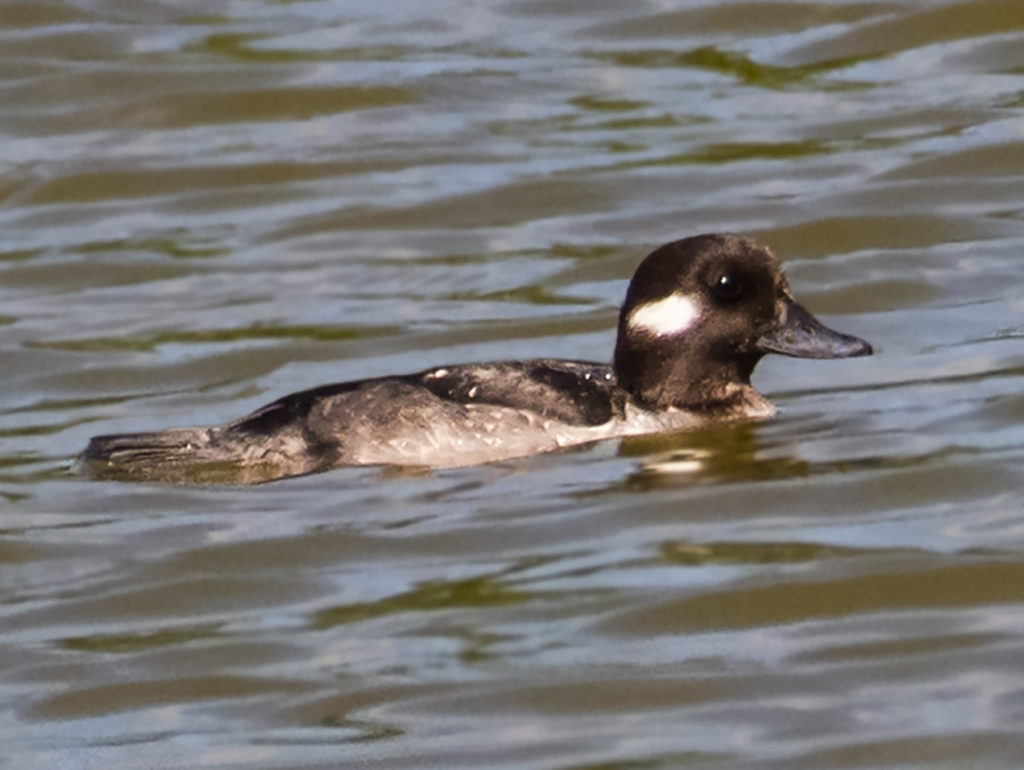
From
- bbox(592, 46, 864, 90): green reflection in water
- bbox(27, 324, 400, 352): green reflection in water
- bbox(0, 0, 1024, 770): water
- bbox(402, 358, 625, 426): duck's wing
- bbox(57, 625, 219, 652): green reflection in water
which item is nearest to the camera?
bbox(0, 0, 1024, 770): water

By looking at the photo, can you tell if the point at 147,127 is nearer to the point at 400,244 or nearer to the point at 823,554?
the point at 400,244

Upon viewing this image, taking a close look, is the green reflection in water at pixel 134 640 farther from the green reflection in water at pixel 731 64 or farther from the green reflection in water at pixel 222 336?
the green reflection in water at pixel 731 64

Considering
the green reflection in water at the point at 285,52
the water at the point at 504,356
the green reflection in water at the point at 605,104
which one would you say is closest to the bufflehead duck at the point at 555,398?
the water at the point at 504,356

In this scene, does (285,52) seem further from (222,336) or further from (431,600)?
(431,600)

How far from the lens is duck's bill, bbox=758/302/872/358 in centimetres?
984

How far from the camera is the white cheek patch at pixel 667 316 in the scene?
32.1ft

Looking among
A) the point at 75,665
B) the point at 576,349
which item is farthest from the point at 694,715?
the point at 576,349

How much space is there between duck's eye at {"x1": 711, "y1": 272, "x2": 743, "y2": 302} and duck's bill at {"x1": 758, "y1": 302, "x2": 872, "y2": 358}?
0.67ft

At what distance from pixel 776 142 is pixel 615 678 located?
261 inches

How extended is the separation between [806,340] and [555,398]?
3.09 feet

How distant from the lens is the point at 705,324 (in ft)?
32.3

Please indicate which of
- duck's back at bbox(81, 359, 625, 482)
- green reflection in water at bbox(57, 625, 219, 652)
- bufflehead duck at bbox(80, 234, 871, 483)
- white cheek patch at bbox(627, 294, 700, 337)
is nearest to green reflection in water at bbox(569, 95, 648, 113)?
bufflehead duck at bbox(80, 234, 871, 483)

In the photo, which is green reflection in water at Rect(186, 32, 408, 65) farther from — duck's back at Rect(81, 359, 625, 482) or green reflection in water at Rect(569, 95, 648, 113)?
duck's back at Rect(81, 359, 625, 482)

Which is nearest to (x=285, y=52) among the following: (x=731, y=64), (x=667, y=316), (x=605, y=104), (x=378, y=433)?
(x=605, y=104)
